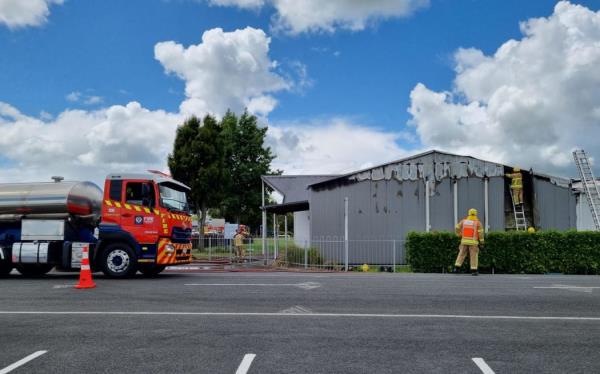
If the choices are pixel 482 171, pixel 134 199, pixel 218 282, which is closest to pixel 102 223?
pixel 134 199

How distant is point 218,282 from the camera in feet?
42.5

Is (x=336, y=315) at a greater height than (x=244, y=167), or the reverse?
(x=244, y=167)

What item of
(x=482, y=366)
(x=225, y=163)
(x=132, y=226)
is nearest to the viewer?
(x=482, y=366)

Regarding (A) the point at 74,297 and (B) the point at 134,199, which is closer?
(A) the point at 74,297

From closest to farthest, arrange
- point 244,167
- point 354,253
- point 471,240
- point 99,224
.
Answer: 1. point 99,224
2. point 471,240
3. point 354,253
4. point 244,167

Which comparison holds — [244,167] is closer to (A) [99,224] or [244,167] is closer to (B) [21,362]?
(A) [99,224]

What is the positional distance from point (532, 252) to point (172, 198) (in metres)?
11.8

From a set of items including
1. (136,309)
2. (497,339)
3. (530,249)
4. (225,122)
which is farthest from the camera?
(225,122)

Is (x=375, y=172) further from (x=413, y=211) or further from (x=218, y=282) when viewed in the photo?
(x=218, y=282)

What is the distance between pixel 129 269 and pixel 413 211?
12.5 metres

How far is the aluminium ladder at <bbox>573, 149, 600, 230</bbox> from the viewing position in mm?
21106

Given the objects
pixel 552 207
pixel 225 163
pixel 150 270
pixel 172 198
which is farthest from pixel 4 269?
pixel 225 163

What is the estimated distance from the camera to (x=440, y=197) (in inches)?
873

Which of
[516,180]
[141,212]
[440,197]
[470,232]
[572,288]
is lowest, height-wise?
[572,288]
